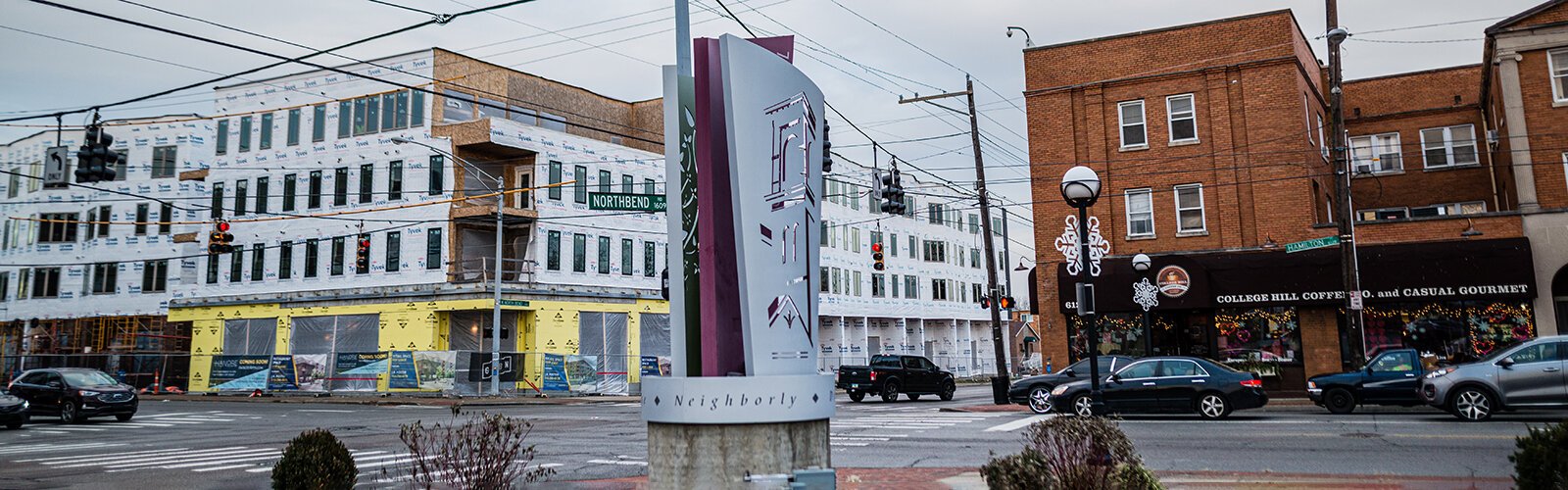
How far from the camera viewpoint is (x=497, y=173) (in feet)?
136

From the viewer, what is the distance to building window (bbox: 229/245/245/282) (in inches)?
1767

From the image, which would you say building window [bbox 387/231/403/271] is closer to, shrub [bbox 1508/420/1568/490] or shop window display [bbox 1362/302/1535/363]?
shop window display [bbox 1362/302/1535/363]

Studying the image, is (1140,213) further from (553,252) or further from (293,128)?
(293,128)

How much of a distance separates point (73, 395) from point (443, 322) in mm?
15973

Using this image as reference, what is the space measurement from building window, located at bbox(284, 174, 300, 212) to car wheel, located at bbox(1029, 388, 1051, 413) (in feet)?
112

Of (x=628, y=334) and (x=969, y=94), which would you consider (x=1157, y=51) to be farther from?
(x=628, y=334)

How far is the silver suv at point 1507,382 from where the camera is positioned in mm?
17062

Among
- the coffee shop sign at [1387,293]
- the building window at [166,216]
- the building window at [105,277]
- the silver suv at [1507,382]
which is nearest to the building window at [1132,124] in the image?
the coffee shop sign at [1387,293]

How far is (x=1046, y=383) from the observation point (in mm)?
22984

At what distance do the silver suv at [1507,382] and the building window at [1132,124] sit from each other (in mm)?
12170

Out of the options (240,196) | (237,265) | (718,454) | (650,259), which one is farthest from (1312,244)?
(237,265)

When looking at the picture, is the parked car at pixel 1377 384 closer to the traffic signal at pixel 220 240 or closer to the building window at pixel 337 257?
the traffic signal at pixel 220 240

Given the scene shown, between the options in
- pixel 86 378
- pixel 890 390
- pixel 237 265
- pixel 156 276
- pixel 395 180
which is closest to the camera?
pixel 86 378

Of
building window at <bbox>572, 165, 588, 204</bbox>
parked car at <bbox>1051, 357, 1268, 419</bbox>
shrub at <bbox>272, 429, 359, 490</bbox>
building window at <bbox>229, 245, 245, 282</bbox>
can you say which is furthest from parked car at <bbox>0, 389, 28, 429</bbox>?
building window at <bbox>229, 245, 245, 282</bbox>
